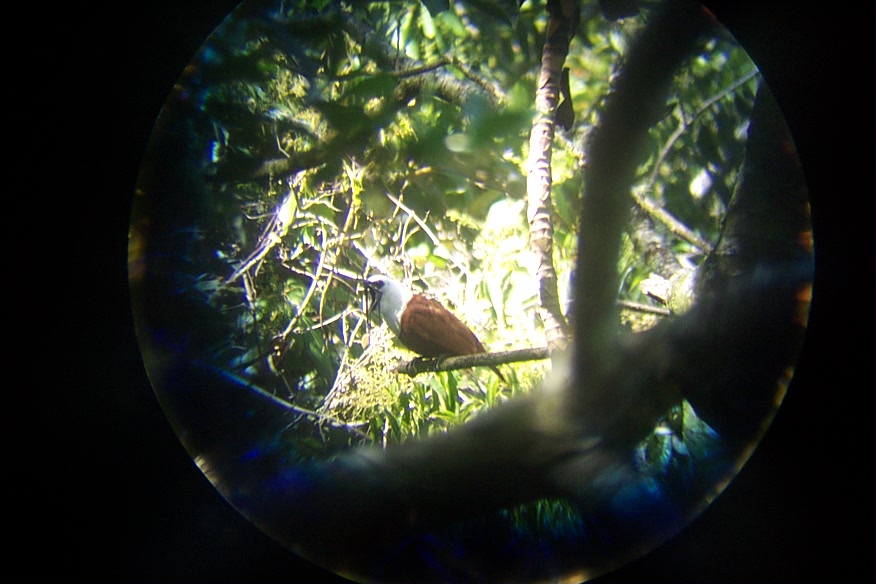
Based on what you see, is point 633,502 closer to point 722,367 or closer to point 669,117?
point 722,367

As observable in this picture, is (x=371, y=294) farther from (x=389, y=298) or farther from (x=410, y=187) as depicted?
(x=410, y=187)

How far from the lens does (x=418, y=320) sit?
71 centimetres

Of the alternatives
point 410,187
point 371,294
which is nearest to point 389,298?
point 371,294

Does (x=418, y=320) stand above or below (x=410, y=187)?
below

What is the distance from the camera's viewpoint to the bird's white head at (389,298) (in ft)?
2.32

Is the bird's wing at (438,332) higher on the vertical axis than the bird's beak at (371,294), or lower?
lower

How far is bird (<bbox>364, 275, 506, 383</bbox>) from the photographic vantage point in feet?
2.32

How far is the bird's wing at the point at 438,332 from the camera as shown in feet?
2.32

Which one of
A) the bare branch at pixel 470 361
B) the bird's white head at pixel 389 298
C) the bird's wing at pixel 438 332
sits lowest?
the bare branch at pixel 470 361

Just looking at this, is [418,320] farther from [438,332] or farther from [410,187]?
[410,187]

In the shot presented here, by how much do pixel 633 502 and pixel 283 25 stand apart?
2.51 feet

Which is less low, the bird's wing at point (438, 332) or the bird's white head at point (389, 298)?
the bird's white head at point (389, 298)

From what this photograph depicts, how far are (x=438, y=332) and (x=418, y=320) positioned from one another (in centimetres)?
3

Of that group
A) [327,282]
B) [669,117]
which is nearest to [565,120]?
[669,117]
